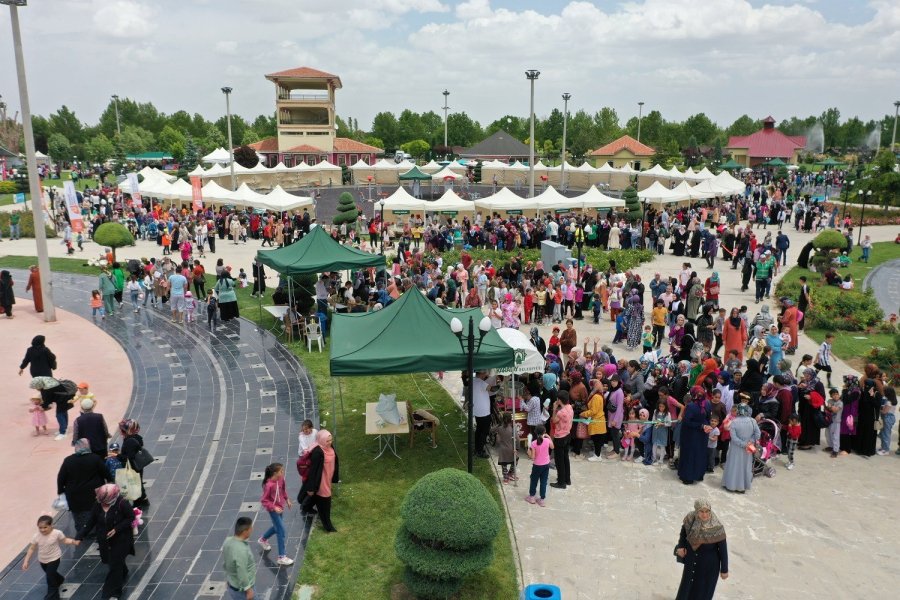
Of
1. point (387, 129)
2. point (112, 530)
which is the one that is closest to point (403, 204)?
point (112, 530)

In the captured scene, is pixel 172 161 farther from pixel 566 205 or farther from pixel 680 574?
pixel 680 574

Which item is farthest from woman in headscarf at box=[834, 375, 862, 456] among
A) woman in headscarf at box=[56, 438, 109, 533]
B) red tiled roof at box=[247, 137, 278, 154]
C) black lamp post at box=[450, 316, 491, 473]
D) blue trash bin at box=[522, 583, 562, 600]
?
red tiled roof at box=[247, 137, 278, 154]

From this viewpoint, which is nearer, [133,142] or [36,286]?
[36,286]

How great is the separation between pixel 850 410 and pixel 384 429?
24.2ft

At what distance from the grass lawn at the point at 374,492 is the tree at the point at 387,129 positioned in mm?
91183

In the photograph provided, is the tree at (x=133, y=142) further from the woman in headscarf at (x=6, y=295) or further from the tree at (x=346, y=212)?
the woman in headscarf at (x=6, y=295)

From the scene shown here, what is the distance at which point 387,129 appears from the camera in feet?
337

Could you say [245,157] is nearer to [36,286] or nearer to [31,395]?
[36,286]

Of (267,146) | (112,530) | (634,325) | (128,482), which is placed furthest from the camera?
(267,146)

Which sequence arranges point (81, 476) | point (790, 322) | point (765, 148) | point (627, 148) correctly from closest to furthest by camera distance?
point (81, 476)
point (790, 322)
point (627, 148)
point (765, 148)

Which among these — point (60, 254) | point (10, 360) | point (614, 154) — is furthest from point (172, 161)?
point (10, 360)

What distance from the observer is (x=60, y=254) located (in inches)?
1099

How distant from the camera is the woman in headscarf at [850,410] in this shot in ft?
34.7

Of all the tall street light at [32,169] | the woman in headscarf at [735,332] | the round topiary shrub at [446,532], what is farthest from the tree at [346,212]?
the round topiary shrub at [446,532]
